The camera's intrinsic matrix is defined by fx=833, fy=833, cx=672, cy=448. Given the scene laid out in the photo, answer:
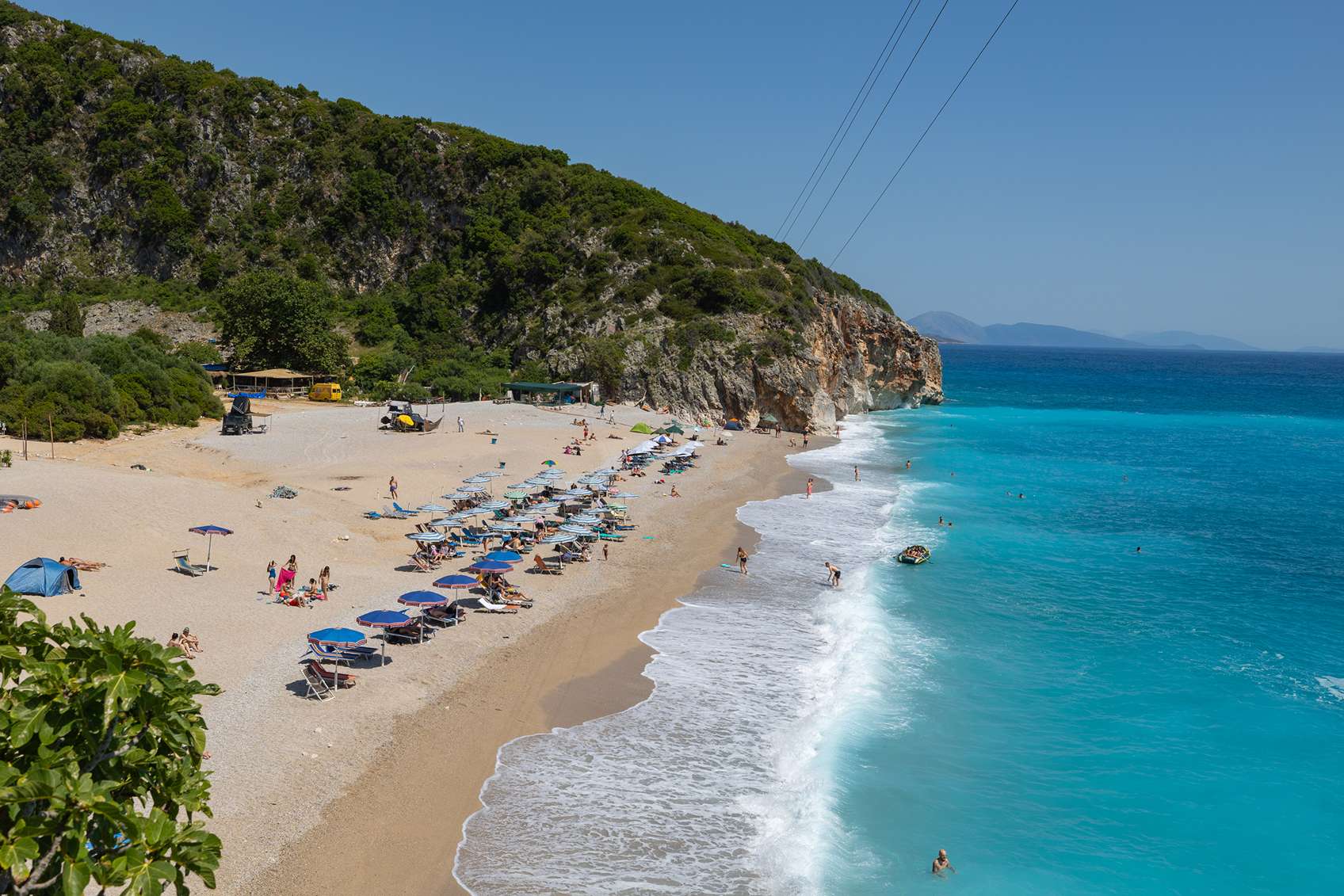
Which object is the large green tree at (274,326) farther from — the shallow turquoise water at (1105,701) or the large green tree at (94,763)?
the large green tree at (94,763)

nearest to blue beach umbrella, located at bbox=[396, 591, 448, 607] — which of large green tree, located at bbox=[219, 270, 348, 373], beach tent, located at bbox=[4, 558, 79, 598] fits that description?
beach tent, located at bbox=[4, 558, 79, 598]

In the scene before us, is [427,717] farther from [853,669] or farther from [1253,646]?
[1253,646]

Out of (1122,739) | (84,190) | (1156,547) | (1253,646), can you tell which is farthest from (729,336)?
(84,190)

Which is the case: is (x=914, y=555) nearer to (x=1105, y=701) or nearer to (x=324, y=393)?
(x=1105, y=701)

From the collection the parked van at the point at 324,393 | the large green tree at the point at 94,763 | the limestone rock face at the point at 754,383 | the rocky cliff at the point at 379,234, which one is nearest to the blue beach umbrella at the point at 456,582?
the large green tree at the point at 94,763

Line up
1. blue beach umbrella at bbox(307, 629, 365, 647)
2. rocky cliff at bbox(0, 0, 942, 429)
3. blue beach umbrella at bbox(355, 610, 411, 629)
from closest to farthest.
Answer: blue beach umbrella at bbox(307, 629, 365, 647) → blue beach umbrella at bbox(355, 610, 411, 629) → rocky cliff at bbox(0, 0, 942, 429)

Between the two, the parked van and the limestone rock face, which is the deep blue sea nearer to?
the limestone rock face
